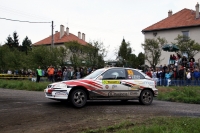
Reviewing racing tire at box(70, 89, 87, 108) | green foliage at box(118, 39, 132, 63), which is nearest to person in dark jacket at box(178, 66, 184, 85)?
racing tire at box(70, 89, 87, 108)

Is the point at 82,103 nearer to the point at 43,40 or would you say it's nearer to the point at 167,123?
the point at 167,123

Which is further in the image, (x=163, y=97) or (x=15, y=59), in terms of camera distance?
(x=15, y=59)

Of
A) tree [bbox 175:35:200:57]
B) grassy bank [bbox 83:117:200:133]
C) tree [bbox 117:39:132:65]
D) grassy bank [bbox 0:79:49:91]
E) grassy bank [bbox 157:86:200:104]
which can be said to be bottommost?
grassy bank [bbox 83:117:200:133]

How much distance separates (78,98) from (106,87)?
1.27 metres

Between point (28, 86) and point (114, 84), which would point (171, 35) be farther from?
point (114, 84)

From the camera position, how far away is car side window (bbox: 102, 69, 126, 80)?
12.0m

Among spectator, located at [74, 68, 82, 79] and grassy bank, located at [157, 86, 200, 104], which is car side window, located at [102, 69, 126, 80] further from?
spectator, located at [74, 68, 82, 79]

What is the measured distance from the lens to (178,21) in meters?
53.4

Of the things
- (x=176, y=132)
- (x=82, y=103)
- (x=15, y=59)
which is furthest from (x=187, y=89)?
(x=15, y=59)

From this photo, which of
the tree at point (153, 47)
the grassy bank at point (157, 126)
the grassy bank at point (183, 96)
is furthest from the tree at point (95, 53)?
the grassy bank at point (157, 126)

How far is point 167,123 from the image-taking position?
8078 millimetres

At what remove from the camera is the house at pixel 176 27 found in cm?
5000

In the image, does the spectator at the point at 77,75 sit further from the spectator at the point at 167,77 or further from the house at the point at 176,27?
the house at the point at 176,27

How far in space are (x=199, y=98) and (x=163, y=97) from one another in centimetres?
196
